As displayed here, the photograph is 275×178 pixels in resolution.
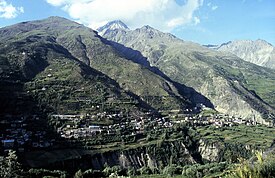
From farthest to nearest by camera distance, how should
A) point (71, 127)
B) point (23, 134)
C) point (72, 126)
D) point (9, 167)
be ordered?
point (72, 126) < point (71, 127) < point (23, 134) < point (9, 167)

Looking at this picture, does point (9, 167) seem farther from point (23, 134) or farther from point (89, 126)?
point (89, 126)

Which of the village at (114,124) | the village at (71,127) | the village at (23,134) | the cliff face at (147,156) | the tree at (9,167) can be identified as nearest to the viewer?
the tree at (9,167)

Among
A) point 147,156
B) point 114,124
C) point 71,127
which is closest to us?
point 147,156

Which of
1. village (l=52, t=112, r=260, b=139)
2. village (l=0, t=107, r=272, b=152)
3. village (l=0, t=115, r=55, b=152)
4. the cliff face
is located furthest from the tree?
village (l=52, t=112, r=260, b=139)

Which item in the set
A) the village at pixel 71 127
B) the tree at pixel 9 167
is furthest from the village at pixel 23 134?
the tree at pixel 9 167

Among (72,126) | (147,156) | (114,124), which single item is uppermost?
(114,124)

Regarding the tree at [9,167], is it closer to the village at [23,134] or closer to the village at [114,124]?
the village at [23,134]

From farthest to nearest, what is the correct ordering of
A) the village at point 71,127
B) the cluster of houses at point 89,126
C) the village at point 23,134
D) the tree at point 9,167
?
1. the cluster of houses at point 89,126
2. the village at point 71,127
3. the village at point 23,134
4. the tree at point 9,167

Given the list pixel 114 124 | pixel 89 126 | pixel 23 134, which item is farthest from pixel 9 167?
pixel 114 124

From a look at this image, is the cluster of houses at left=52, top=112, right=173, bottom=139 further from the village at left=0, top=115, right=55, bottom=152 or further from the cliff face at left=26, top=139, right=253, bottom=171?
the cliff face at left=26, top=139, right=253, bottom=171

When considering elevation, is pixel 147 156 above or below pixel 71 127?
below

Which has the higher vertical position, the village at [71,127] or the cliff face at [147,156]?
the village at [71,127]
